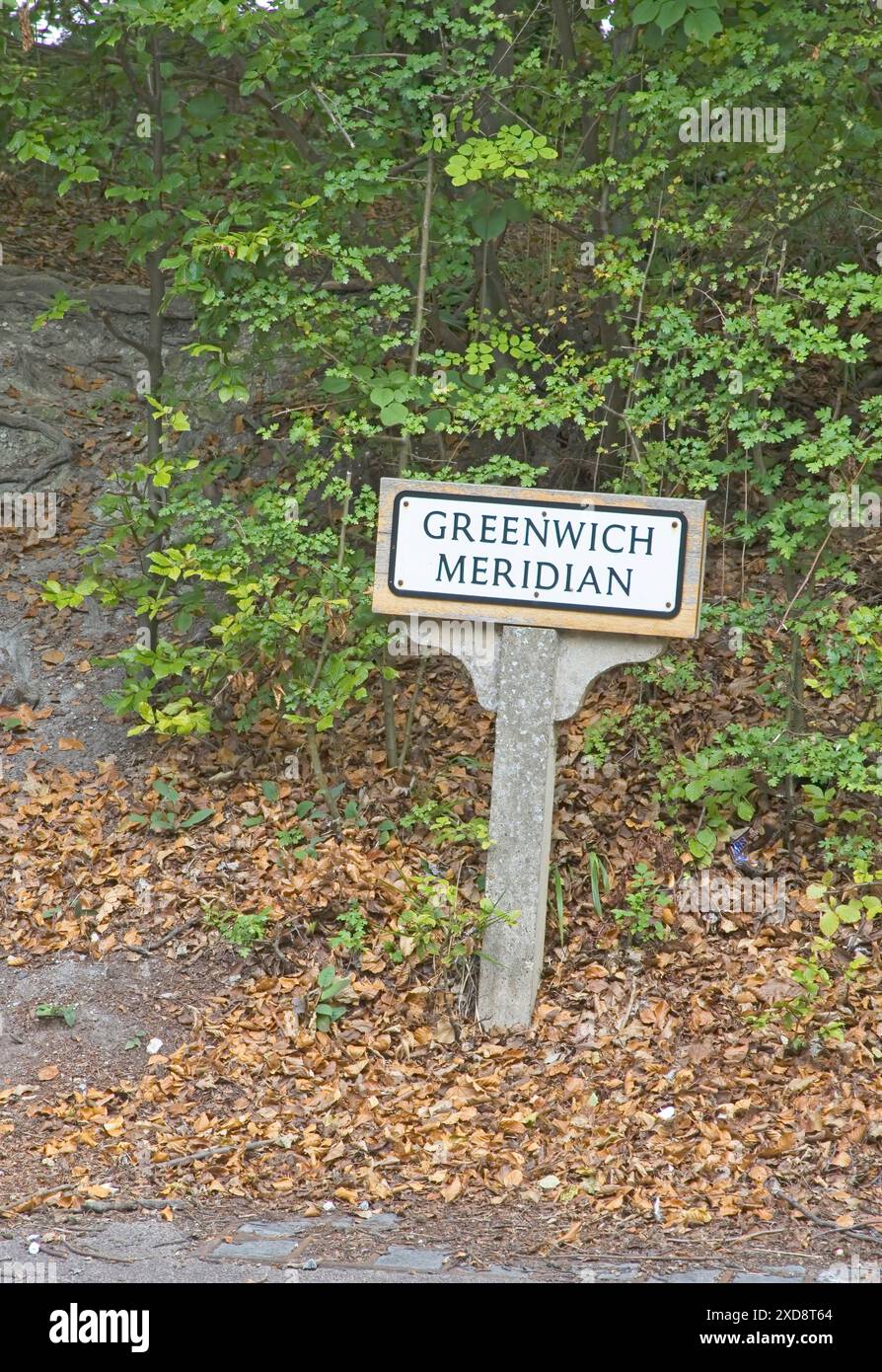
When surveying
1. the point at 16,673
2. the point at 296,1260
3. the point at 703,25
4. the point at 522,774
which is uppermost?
the point at 703,25

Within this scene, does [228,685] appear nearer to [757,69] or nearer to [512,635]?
[512,635]

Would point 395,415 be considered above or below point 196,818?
above

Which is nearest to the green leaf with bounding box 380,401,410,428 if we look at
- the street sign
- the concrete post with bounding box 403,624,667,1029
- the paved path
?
the street sign

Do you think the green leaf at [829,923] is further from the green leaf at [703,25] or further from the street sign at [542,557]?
the green leaf at [703,25]

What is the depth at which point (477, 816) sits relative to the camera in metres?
6.03

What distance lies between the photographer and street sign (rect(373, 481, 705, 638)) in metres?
4.73

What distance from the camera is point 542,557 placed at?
4.84 meters

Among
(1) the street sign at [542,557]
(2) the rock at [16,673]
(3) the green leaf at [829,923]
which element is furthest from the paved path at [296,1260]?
(2) the rock at [16,673]

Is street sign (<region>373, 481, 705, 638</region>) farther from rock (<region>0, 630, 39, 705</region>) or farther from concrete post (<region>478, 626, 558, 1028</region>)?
rock (<region>0, 630, 39, 705</region>)

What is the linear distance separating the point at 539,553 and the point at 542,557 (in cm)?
2

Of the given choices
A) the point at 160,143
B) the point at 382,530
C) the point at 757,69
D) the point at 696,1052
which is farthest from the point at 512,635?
the point at 160,143

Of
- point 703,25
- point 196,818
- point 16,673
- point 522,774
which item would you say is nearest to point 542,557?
point 522,774

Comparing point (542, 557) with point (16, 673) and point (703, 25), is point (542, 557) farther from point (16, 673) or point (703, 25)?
point (16, 673)

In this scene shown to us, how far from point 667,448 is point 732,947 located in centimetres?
218
